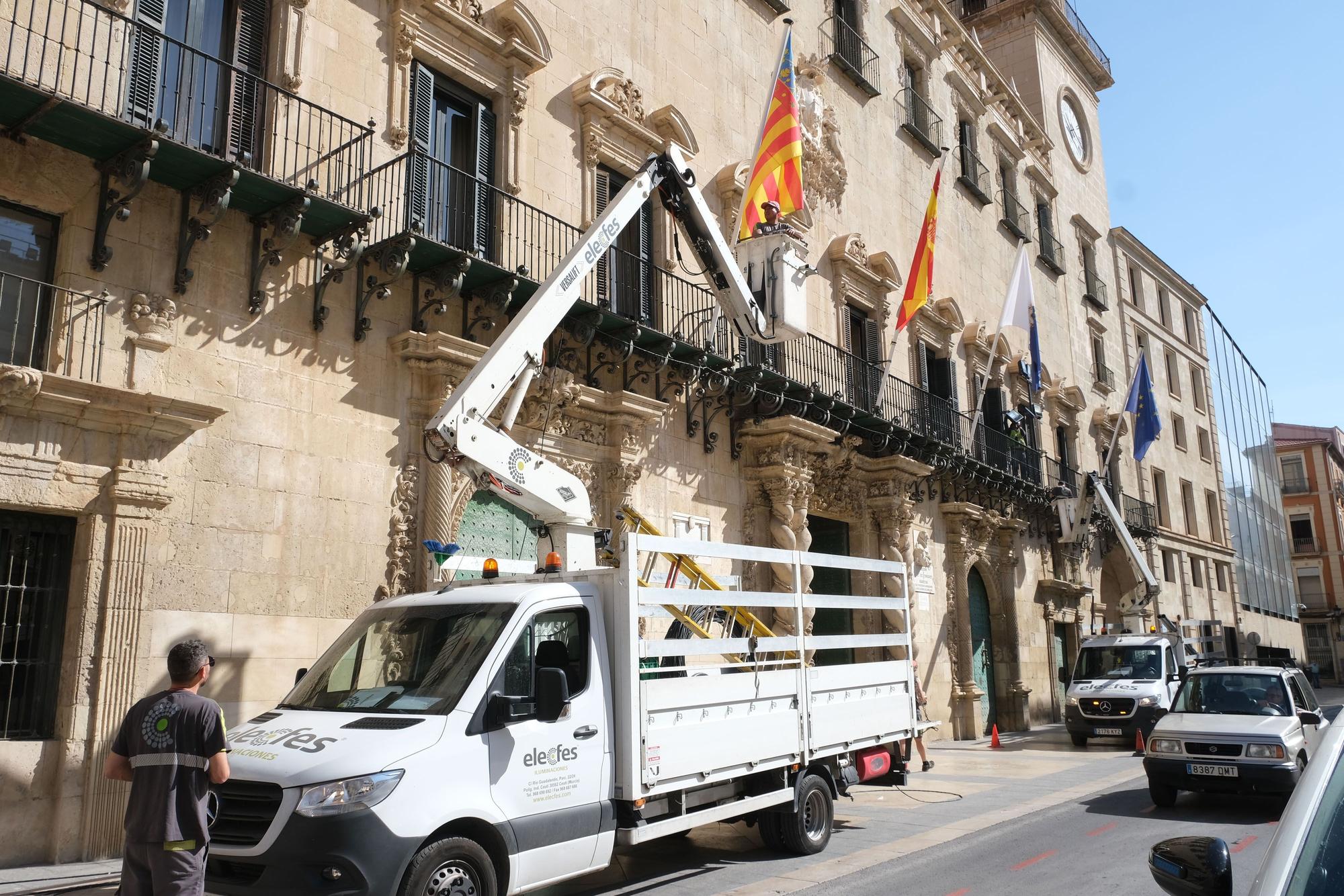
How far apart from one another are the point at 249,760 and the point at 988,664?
20880 mm

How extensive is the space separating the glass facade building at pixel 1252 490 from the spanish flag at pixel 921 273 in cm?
3027

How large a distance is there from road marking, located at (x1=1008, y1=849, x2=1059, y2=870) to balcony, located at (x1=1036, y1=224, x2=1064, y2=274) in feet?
83.2

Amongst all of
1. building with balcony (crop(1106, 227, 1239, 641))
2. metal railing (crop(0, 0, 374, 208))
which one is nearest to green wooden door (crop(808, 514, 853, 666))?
metal railing (crop(0, 0, 374, 208))

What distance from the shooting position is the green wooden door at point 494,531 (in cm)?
1180

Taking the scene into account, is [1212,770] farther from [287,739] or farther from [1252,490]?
[1252,490]

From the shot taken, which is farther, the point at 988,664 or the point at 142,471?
the point at 988,664

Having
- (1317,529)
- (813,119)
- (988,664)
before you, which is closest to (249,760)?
(813,119)

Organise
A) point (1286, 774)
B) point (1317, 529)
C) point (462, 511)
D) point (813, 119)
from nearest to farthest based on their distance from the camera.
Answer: point (1286, 774) < point (462, 511) < point (813, 119) < point (1317, 529)

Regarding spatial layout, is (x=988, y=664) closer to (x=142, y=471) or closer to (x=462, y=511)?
(x=462, y=511)

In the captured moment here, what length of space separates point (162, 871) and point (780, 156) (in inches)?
471

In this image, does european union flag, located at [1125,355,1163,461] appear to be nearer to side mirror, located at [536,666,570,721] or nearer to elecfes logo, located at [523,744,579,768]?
elecfes logo, located at [523,744,579,768]

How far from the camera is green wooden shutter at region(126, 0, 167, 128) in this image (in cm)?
911

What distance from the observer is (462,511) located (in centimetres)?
1127

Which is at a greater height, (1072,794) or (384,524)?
(384,524)
